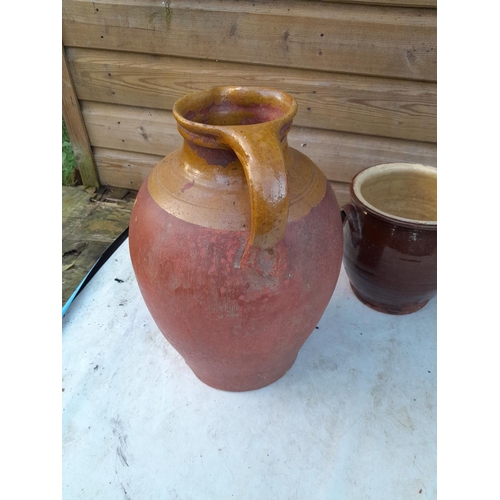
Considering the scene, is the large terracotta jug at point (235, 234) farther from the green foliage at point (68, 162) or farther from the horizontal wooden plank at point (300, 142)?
the green foliage at point (68, 162)

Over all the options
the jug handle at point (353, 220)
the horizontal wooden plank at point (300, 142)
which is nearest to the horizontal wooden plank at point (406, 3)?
the horizontal wooden plank at point (300, 142)

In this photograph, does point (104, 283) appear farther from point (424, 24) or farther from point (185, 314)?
point (424, 24)

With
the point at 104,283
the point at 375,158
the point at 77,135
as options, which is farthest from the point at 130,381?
the point at 77,135

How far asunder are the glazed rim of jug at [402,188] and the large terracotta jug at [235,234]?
0.39 meters

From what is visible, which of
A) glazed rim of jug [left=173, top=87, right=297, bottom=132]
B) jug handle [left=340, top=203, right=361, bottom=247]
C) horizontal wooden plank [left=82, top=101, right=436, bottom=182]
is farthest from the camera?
horizontal wooden plank [left=82, top=101, right=436, bottom=182]

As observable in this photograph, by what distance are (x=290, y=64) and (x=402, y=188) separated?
585 millimetres

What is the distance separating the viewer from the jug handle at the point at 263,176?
624 mm

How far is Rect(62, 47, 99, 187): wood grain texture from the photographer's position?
1.73m

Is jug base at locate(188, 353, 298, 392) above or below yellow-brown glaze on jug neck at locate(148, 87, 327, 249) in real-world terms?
below

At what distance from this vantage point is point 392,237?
105 centimetres

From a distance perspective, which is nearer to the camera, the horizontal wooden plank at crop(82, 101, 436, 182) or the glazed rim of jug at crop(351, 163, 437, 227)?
the glazed rim of jug at crop(351, 163, 437, 227)

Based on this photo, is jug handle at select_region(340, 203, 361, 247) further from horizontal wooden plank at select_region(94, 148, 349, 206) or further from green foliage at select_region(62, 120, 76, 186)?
green foliage at select_region(62, 120, 76, 186)

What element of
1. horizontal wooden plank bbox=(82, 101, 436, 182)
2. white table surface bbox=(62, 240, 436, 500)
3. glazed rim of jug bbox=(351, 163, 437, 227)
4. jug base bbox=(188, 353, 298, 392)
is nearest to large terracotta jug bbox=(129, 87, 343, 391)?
jug base bbox=(188, 353, 298, 392)

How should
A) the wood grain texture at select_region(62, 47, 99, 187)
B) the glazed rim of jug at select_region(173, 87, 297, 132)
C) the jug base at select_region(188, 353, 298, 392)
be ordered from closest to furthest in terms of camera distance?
the glazed rim of jug at select_region(173, 87, 297, 132) → the jug base at select_region(188, 353, 298, 392) → the wood grain texture at select_region(62, 47, 99, 187)
